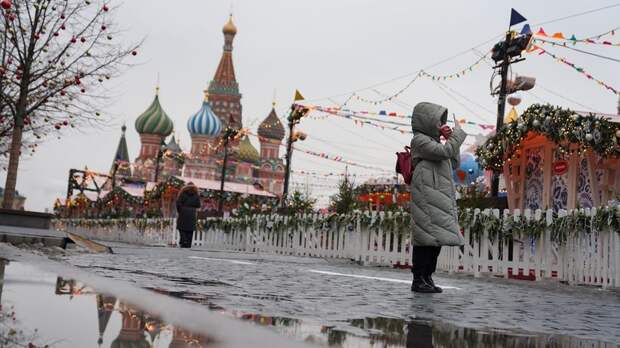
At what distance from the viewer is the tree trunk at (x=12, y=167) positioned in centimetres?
1561

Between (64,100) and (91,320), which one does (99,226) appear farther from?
(91,320)

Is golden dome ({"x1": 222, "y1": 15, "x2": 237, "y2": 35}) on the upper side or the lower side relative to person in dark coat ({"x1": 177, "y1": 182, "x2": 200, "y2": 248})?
upper

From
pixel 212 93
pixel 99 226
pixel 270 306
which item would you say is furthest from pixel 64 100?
pixel 212 93

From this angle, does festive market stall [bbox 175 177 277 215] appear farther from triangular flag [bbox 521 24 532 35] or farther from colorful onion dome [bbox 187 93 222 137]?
colorful onion dome [bbox 187 93 222 137]

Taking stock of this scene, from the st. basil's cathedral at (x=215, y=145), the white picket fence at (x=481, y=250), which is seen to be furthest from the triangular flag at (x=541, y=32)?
the st. basil's cathedral at (x=215, y=145)

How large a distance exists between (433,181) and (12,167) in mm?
11749

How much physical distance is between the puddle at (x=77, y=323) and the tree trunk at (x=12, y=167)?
13.1m

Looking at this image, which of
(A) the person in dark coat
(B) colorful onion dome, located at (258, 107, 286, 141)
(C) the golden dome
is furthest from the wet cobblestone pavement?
(C) the golden dome

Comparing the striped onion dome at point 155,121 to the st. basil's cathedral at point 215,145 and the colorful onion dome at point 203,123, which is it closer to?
the st. basil's cathedral at point 215,145

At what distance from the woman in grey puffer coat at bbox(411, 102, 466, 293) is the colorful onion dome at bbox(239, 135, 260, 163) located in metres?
104

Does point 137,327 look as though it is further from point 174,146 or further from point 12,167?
point 174,146

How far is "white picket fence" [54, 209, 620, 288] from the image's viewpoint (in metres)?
10.2

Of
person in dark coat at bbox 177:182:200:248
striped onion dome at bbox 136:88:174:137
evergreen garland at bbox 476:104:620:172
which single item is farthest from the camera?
striped onion dome at bbox 136:88:174:137

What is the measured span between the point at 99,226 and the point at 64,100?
29063 millimetres
